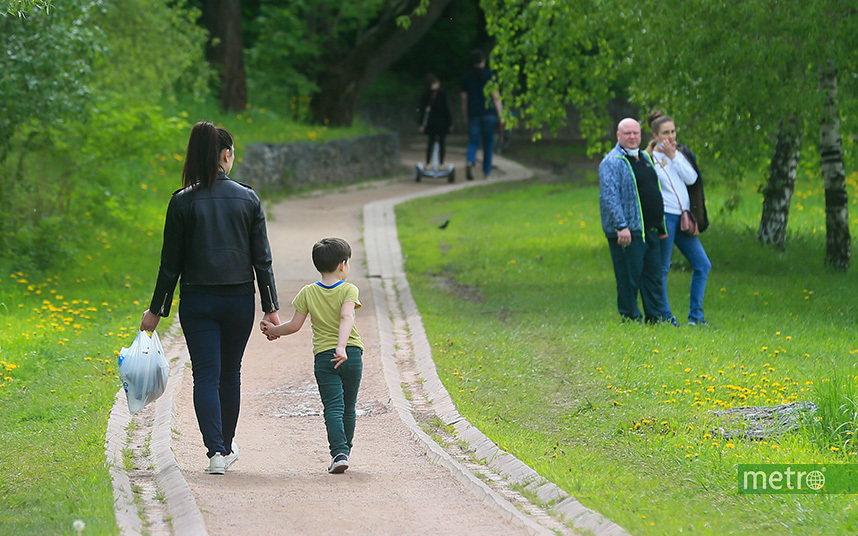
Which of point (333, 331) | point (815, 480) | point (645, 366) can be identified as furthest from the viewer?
point (645, 366)

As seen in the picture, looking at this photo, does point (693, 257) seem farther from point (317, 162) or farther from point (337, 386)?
point (317, 162)

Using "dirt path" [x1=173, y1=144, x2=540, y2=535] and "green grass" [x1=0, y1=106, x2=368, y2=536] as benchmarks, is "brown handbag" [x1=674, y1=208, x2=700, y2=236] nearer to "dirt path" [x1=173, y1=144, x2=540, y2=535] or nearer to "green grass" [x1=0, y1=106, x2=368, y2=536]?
"dirt path" [x1=173, y1=144, x2=540, y2=535]

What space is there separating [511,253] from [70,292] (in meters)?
6.08

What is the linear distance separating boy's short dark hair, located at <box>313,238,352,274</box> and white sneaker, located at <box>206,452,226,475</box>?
1.21 meters

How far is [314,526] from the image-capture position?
521cm

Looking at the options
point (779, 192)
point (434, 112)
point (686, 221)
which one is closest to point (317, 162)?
point (434, 112)

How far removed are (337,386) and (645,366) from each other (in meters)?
3.16

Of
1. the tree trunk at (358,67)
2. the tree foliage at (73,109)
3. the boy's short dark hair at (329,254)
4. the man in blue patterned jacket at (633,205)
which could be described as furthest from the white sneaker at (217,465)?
the tree trunk at (358,67)

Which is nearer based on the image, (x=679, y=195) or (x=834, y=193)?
(x=679, y=195)

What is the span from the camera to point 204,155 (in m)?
5.96

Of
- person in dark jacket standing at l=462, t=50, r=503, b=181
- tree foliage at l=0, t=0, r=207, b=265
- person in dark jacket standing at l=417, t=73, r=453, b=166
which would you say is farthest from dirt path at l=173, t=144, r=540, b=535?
person in dark jacket standing at l=417, t=73, r=453, b=166

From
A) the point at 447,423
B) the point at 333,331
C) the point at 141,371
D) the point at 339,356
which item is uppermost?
the point at 333,331

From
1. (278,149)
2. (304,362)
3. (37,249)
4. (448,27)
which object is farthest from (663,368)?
(448,27)

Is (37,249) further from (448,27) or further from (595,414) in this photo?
(448,27)
